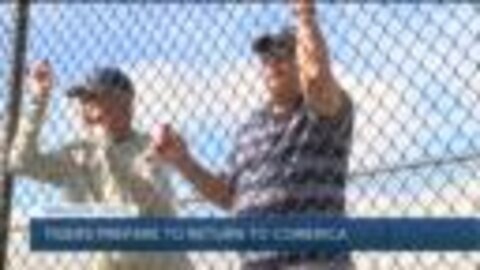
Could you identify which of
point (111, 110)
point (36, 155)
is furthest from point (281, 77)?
point (36, 155)

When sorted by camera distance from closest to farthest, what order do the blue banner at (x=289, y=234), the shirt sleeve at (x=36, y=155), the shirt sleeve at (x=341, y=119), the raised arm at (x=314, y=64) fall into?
the raised arm at (x=314, y=64)
the shirt sleeve at (x=341, y=119)
the blue banner at (x=289, y=234)
the shirt sleeve at (x=36, y=155)

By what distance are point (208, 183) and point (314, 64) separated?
23.3 inches

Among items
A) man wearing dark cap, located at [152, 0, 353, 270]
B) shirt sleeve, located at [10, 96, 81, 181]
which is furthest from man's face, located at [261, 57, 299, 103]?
shirt sleeve, located at [10, 96, 81, 181]

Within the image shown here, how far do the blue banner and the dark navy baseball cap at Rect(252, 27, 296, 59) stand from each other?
18.8 inches

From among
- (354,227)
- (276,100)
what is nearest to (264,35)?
(276,100)

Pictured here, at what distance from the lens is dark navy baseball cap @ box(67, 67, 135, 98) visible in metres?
6.68

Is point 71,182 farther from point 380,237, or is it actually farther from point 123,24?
point 380,237

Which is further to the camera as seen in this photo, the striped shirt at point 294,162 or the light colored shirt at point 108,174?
the light colored shirt at point 108,174

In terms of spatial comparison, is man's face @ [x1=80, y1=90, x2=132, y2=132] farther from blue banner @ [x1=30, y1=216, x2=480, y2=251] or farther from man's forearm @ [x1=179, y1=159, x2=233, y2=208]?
man's forearm @ [x1=179, y1=159, x2=233, y2=208]

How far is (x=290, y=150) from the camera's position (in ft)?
20.6

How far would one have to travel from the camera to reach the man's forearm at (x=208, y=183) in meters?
6.37

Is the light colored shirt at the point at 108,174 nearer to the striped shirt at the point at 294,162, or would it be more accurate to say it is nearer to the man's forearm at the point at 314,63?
the striped shirt at the point at 294,162

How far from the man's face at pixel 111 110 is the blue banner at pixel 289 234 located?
0.97 feet

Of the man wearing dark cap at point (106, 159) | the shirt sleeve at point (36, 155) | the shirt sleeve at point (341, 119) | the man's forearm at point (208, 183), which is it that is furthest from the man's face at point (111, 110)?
the shirt sleeve at point (341, 119)
